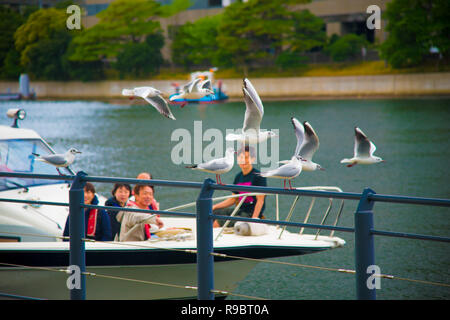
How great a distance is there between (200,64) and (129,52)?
31.0 feet

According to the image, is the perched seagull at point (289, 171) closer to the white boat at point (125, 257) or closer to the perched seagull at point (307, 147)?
the perched seagull at point (307, 147)

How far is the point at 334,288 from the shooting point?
10156mm

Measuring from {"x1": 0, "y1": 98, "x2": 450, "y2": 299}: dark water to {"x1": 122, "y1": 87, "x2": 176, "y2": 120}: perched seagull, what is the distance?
575cm

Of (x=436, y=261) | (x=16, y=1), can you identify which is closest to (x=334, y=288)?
(x=436, y=261)

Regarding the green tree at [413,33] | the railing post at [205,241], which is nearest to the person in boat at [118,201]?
the railing post at [205,241]

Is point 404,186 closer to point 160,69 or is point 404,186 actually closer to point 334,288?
point 334,288

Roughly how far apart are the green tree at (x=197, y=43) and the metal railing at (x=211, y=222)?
65758 millimetres

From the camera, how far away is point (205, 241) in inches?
Answer: 156

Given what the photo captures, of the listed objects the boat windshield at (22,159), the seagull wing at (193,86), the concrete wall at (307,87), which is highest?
the concrete wall at (307,87)

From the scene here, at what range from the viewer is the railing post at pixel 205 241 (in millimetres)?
3893

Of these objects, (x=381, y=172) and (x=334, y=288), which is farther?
(x=381, y=172)

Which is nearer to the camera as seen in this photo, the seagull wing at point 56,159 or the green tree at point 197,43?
the seagull wing at point 56,159

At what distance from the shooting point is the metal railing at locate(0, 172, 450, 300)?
3.33m

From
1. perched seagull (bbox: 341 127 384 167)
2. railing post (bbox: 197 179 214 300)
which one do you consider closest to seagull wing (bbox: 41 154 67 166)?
railing post (bbox: 197 179 214 300)
